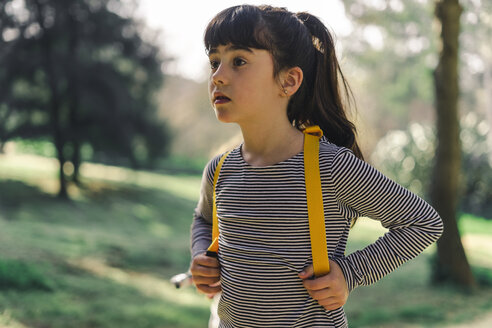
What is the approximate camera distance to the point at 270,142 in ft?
4.42

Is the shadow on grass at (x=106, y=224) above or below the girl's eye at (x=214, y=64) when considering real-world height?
below

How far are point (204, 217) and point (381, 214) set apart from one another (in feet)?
1.81

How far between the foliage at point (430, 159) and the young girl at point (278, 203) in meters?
10.5

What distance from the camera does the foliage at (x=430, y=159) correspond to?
1202cm

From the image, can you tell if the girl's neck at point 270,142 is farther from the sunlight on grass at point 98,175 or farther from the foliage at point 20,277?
the sunlight on grass at point 98,175

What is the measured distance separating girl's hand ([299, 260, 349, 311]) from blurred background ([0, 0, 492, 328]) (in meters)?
0.64

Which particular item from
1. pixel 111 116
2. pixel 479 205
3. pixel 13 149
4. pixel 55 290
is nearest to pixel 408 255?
pixel 55 290

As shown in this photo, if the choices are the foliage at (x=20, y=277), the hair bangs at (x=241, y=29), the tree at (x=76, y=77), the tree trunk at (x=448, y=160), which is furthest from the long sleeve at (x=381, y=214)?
the tree at (x=76, y=77)

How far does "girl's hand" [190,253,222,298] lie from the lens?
1.35 metres

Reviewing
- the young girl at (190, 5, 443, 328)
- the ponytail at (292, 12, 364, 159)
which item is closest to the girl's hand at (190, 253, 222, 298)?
the young girl at (190, 5, 443, 328)

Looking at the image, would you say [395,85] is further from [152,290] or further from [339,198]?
[339,198]

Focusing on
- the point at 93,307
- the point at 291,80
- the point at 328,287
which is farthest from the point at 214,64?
the point at 93,307

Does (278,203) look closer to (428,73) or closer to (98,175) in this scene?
(428,73)

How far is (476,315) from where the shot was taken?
445 cm
